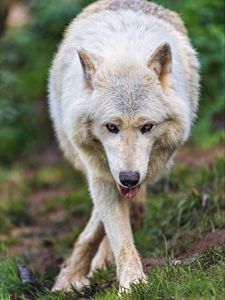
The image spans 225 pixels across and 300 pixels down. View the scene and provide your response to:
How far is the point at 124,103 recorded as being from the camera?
5406 millimetres

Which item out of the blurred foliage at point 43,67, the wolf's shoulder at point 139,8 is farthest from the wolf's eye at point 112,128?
the blurred foliage at point 43,67

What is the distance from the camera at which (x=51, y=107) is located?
7.28 meters

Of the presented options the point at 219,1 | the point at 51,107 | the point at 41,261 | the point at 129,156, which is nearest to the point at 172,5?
the point at 219,1

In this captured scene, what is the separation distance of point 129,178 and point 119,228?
2.81ft

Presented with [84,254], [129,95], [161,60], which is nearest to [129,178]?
[129,95]

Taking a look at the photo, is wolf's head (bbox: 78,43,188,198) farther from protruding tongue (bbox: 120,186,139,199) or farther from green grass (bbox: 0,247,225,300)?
green grass (bbox: 0,247,225,300)

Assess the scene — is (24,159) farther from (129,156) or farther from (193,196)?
(129,156)

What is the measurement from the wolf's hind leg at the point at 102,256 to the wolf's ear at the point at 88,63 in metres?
1.95

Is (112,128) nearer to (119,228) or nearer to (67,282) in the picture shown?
(119,228)

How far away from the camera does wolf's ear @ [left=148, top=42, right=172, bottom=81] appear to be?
18.1ft

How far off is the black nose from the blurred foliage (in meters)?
2.94

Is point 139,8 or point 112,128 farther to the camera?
point 139,8

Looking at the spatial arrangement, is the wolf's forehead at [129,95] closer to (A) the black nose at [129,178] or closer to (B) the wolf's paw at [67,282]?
(A) the black nose at [129,178]

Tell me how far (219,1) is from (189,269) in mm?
4460
